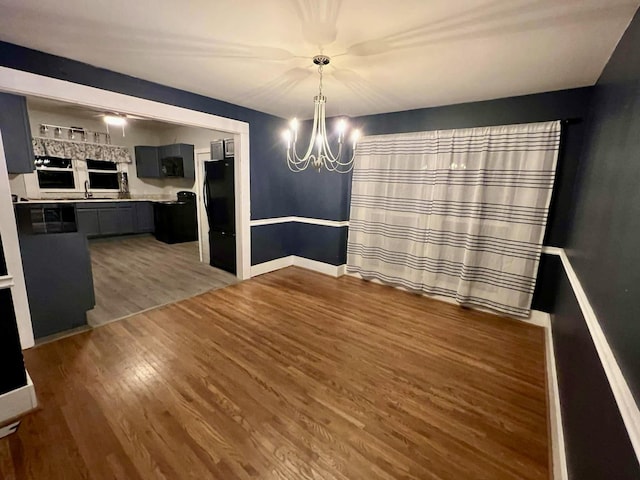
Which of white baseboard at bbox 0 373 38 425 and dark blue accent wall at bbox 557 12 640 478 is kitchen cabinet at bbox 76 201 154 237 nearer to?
white baseboard at bbox 0 373 38 425

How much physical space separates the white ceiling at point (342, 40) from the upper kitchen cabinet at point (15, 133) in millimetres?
457

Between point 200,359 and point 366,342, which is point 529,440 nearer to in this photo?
point 366,342

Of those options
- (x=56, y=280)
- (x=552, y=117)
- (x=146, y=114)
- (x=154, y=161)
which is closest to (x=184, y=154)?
(x=154, y=161)

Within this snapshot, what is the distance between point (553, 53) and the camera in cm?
196

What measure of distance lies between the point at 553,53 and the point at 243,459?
3229 mm

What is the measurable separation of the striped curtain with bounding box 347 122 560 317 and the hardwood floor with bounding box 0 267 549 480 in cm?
56

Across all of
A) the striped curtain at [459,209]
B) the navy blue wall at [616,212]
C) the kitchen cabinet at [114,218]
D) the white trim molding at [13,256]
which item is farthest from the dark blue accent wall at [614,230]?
the kitchen cabinet at [114,218]

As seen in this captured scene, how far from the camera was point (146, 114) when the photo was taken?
9.05ft

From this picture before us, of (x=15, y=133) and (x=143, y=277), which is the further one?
(x=143, y=277)

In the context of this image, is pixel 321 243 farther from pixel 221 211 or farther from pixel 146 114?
pixel 146 114

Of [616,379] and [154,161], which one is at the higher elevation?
[154,161]

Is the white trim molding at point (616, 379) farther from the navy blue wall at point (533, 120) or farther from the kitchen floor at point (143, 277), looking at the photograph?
the kitchen floor at point (143, 277)

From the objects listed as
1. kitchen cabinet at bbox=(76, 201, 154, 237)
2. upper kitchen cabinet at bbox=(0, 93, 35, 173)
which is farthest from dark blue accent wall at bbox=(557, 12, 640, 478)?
kitchen cabinet at bbox=(76, 201, 154, 237)

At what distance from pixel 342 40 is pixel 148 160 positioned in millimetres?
6331
